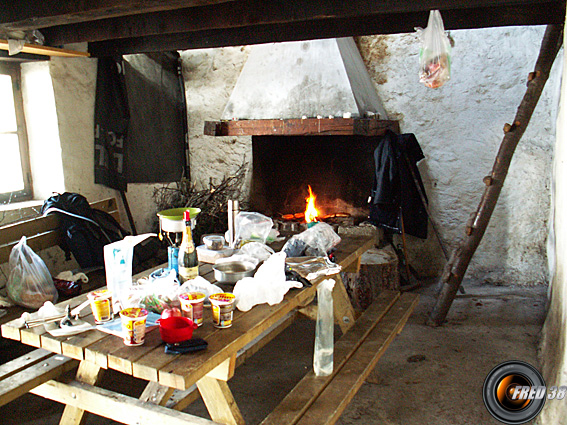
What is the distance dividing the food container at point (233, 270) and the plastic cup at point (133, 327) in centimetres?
59

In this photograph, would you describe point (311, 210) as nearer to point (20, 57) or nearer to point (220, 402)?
point (20, 57)

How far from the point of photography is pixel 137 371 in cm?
157

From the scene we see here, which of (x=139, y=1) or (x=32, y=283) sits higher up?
(x=139, y=1)

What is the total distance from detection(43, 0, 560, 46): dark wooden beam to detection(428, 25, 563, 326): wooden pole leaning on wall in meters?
0.43

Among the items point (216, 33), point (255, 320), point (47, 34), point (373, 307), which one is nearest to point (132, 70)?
point (47, 34)

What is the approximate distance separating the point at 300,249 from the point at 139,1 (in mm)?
1736

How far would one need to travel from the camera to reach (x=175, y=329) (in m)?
1.68

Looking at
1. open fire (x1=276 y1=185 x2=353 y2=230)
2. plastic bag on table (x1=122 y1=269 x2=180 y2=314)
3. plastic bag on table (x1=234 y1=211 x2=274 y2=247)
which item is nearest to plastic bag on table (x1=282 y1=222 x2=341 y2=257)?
plastic bag on table (x1=234 y1=211 x2=274 y2=247)

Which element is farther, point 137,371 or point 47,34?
point 47,34

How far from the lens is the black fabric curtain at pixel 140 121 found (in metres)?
4.66

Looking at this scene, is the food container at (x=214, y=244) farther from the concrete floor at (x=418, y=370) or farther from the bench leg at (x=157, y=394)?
the concrete floor at (x=418, y=370)

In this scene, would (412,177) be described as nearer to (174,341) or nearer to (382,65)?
(382,65)

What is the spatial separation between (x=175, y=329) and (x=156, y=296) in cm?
33

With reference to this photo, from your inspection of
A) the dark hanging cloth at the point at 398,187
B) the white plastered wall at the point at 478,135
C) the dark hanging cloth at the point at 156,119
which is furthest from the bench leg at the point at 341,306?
the dark hanging cloth at the point at 156,119
